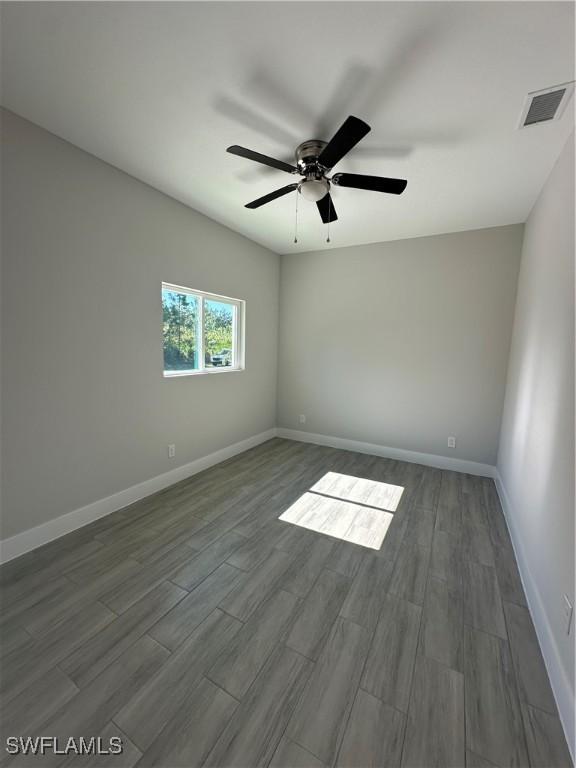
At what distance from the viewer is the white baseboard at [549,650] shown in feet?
3.68

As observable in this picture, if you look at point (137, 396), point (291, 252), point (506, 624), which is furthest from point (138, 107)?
point (506, 624)

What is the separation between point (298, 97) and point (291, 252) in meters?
2.71

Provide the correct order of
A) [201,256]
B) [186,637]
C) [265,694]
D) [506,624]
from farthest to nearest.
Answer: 1. [201,256]
2. [506,624]
3. [186,637]
4. [265,694]

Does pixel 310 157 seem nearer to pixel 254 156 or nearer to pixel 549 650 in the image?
pixel 254 156

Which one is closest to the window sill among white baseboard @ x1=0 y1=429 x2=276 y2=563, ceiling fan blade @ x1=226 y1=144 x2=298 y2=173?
white baseboard @ x1=0 y1=429 x2=276 y2=563

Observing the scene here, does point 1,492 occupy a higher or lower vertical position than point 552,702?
higher

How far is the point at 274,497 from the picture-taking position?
2.83 meters

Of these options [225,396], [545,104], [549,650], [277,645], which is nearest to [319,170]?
[545,104]

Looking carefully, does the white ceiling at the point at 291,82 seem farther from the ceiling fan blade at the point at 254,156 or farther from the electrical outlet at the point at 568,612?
the electrical outlet at the point at 568,612

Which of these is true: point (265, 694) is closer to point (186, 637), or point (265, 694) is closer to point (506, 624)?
point (186, 637)

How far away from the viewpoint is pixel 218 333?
358 cm

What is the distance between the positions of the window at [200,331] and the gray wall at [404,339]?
93 cm
